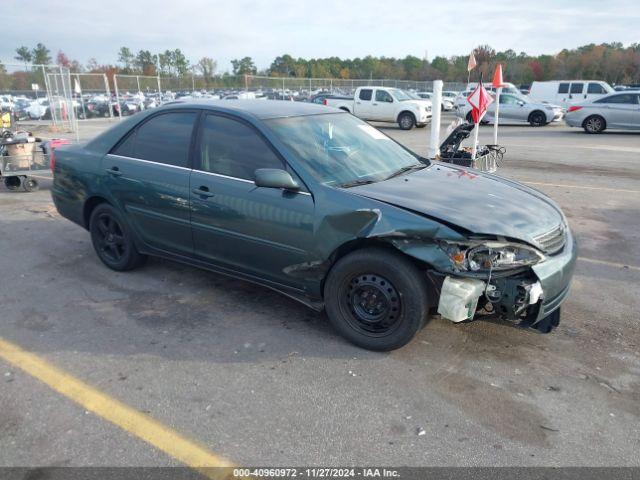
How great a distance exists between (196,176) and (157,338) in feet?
4.34

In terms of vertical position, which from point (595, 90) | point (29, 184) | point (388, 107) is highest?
point (595, 90)

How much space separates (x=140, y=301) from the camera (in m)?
4.51

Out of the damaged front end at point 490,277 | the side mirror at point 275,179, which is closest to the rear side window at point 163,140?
the side mirror at point 275,179

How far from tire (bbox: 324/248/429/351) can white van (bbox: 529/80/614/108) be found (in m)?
26.0

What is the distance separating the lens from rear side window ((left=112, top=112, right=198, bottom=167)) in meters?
4.45

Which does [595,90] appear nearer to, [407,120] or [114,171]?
[407,120]

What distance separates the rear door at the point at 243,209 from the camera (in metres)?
3.74

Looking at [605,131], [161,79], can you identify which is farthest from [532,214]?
[161,79]

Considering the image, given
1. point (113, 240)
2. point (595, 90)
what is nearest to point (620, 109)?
point (595, 90)

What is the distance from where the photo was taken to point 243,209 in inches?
155

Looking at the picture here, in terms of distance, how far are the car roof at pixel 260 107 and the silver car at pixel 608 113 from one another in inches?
674

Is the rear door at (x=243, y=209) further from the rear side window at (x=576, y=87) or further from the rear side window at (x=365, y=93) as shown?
the rear side window at (x=576, y=87)

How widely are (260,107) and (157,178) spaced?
1073 mm

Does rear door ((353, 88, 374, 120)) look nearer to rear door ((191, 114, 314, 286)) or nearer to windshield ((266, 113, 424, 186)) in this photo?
windshield ((266, 113, 424, 186))
